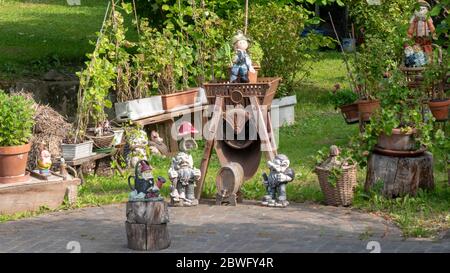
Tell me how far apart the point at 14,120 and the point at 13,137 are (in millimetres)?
206

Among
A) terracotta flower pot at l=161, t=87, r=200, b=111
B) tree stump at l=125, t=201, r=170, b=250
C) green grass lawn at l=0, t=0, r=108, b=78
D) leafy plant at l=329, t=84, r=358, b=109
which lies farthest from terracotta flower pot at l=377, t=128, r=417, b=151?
green grass lawn at l=0, t=0, r=108, b=78

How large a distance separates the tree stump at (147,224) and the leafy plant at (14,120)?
2268 millimetres

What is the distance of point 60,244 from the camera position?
28.0 ft

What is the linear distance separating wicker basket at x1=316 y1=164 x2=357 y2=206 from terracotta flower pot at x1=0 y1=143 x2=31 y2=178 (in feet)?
10.7

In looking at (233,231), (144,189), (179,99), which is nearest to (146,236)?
(144,189)

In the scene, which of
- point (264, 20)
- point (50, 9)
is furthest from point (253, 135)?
point (50, 9)

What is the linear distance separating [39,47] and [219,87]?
39.5 ft

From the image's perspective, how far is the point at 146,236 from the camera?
8141 mm

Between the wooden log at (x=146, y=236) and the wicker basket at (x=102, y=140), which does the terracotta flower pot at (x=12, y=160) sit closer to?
the wicker basket at (x=102, y=140)

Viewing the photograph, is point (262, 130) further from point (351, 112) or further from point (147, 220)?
point (351, 112)

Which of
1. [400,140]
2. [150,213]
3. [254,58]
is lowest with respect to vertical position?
[150,213]

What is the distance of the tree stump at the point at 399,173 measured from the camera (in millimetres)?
9859

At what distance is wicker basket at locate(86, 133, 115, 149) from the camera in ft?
38.3

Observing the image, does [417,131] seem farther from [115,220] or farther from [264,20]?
[264,20]
